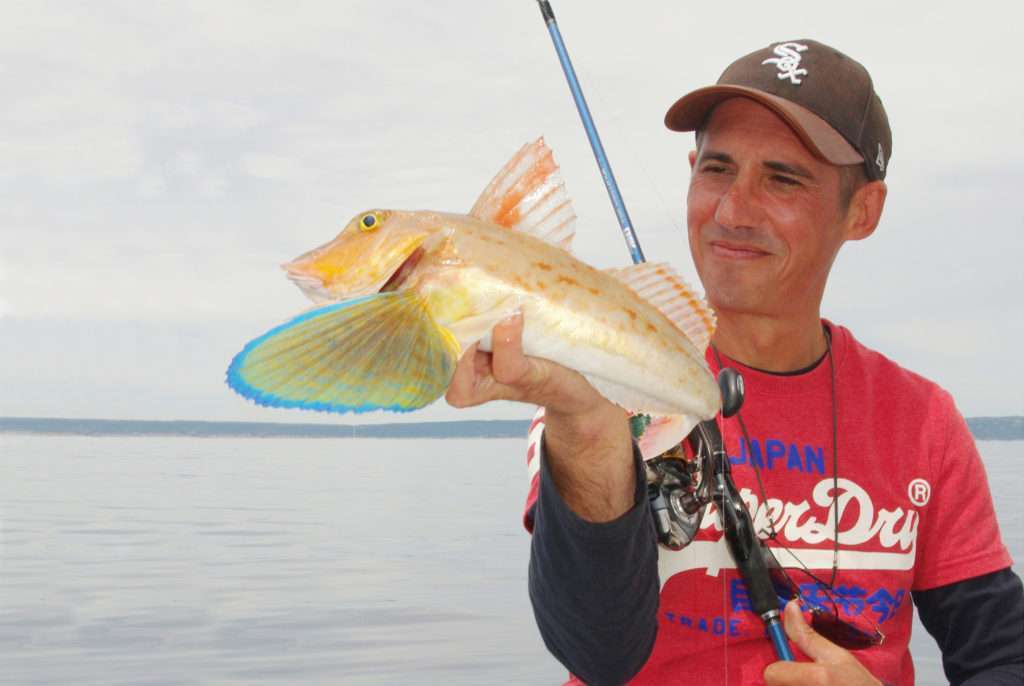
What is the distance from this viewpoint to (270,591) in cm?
1609

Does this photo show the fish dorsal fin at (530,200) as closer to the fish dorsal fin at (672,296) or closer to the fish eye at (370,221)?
the fish dorsal fin at (672,296)

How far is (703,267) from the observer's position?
4.37 m

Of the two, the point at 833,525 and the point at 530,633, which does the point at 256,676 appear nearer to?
the point at 530,633

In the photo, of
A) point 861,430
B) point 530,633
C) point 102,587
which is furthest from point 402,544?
point 861,430

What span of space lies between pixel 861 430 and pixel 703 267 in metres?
0.99

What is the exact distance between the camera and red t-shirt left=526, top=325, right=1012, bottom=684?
3936mm

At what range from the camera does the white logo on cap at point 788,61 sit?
4.49 metres

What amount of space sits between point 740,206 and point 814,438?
3.40 ft

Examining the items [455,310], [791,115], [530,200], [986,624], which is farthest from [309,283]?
[986,624]

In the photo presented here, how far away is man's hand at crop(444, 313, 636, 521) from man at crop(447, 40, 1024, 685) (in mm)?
557

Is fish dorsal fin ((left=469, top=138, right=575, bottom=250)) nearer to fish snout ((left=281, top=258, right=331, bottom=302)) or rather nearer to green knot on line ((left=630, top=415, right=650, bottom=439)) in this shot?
fish snout ((left=281, top=258, right=331, bottom=302))

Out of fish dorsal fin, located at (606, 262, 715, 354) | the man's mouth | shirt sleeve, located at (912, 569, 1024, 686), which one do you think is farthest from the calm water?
fish dorsal fin, located at (606, 262, 715, 354)

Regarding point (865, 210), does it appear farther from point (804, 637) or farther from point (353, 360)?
point (353, 360)

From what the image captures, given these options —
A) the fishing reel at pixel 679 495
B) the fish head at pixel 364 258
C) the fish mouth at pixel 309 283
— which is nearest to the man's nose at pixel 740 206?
the fishing reel at pixel 679 495
